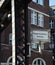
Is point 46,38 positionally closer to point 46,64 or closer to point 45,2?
point 46,64

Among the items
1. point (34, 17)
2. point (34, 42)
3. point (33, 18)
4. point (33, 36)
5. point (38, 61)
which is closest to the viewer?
point (33, 36)

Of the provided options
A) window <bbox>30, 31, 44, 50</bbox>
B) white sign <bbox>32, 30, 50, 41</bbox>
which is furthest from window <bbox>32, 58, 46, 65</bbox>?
white sign <bbox>32, 30, 50, 41</bbox>

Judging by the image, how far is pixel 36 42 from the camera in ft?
134

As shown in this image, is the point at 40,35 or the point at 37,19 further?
the point at 37,19

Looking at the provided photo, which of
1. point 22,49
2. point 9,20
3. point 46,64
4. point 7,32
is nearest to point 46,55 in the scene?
point 46,64

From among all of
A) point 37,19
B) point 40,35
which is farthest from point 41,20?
point 40,35

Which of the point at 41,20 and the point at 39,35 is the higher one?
the point at 41,20

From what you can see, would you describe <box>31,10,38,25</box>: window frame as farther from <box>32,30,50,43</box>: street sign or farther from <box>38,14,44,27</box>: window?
<box>32,30,50,43</box>: street sign

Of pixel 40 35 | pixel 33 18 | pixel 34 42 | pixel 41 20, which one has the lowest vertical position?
pixel 34 42

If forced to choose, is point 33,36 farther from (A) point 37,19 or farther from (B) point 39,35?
(A) point 37,19

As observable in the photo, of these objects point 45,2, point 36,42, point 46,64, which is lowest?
point 46,64

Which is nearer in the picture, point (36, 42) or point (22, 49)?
point (22, 49)

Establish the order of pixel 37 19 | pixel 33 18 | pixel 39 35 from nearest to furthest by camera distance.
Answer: pixel 39 35 → pixel 33 18 → pixel 37 19

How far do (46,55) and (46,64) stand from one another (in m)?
1.11
